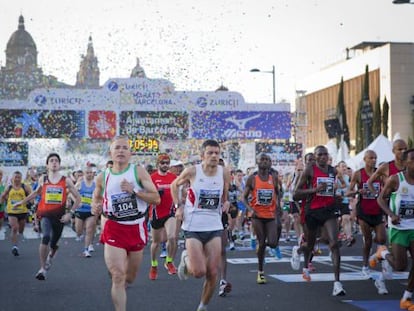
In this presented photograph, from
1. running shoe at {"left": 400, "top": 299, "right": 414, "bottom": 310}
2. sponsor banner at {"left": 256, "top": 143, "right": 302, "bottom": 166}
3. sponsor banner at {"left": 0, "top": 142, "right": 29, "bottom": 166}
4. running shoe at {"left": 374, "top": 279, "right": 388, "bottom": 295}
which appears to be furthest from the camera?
sponsor banner at {"left": 256, "top": 143, "right": 302, "bottom": 166}

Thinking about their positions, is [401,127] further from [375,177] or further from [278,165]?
[375,177]

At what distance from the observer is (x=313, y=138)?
99.2 meters

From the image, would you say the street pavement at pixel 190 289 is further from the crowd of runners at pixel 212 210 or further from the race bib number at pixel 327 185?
the race bib number at pixel 327 185

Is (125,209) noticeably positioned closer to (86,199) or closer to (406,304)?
(406,304)

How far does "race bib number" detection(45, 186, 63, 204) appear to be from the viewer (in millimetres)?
12859

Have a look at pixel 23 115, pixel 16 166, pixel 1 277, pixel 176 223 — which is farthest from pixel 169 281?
pixel 16 166

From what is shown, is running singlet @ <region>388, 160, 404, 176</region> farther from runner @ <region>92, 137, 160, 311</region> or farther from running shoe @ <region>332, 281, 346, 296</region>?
runner @ <region>92, 137, 160, 311</region>

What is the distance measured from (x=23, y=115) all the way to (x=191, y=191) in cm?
2721

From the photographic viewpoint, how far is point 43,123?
35.2 metres

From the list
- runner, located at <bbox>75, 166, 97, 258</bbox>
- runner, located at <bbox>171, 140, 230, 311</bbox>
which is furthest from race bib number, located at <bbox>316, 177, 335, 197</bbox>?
runner, located at <bbox>75, 166, 97, 258</bbox>

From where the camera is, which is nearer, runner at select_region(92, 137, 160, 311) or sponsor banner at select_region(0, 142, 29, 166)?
runner at select_region(92, 137, 160, 311)

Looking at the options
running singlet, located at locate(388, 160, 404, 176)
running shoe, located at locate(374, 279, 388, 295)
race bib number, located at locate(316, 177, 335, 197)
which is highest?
running singlet, located at locate(388, 160, 404, 176)

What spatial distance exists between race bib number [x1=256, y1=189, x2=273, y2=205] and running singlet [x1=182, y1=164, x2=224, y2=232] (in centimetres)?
345

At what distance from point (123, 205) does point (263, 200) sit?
15.4 feet
